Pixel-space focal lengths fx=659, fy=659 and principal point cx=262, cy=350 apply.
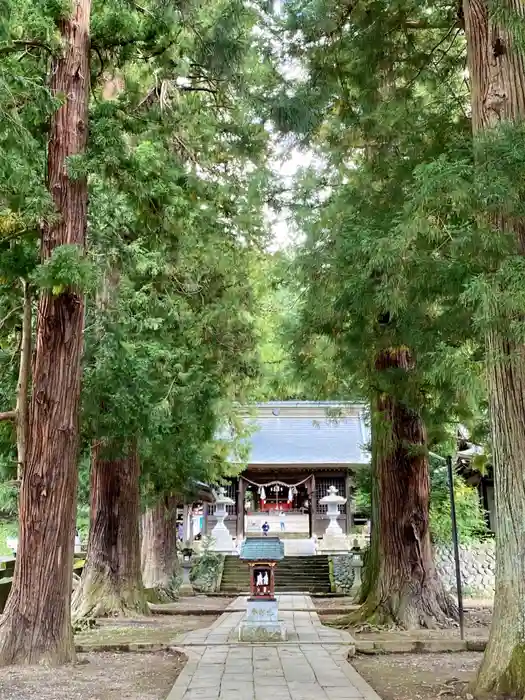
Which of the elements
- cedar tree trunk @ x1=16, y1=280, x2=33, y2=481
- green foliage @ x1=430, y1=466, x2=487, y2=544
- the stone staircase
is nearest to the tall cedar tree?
cedar tree trunk @ x1=16, y1=280, x2=33, y2=481

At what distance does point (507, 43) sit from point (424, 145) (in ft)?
4.88

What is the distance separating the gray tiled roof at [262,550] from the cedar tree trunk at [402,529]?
1.67m

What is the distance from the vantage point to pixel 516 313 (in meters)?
4.09

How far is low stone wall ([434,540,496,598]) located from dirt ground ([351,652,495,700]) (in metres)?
8.40

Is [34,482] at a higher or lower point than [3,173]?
lower

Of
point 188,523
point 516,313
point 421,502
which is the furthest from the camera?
point 188,523

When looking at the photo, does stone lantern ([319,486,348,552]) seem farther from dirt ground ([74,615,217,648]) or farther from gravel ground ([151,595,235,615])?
dirt ground ([74,615,217,648])

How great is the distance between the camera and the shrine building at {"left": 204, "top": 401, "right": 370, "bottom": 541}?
23297 mm

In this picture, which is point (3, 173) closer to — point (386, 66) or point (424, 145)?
point (424, 145)

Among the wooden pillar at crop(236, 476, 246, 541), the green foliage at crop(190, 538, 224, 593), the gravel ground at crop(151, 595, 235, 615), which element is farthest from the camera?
the wooden pillar at crop(236, 476, 246, 541)

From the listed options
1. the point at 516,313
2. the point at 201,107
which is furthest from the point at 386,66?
the point at 516,313

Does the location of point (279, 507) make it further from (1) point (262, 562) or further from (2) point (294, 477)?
(1) point (262, 562)

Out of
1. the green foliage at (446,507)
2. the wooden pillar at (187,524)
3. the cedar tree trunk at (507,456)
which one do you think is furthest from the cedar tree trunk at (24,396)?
the wooden pillar at (187,524)

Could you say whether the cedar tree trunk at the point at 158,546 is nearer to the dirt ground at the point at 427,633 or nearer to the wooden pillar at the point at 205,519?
the wooden pillar at the point at 205,519
